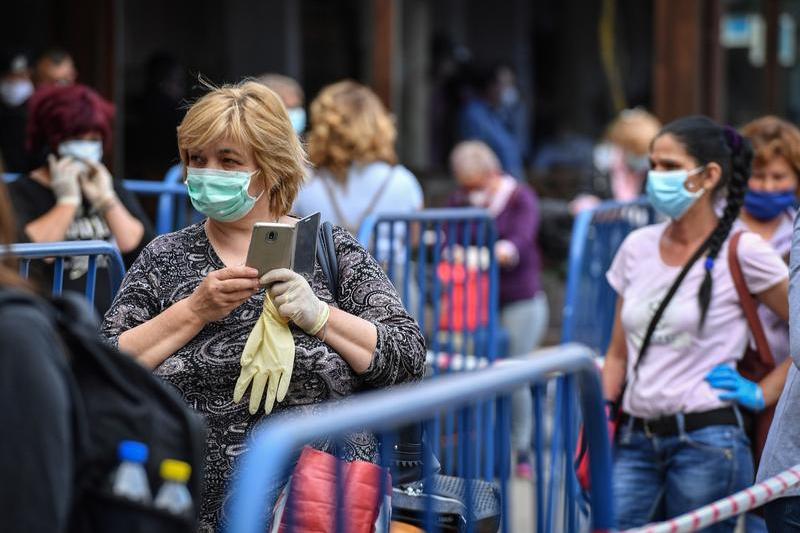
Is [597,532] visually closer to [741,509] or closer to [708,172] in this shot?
[741,509]

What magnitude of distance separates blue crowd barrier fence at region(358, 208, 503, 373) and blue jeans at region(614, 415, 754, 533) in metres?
1.63

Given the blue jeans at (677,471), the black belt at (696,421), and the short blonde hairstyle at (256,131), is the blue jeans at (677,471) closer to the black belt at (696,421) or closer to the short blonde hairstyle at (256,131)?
the black belt at (696,421)

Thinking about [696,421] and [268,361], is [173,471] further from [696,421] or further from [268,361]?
[696,421]

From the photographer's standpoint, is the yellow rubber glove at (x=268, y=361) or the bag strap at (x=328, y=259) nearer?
the yellow rubber glove at (x=268, y=361)

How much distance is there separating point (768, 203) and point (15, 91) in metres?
5.06

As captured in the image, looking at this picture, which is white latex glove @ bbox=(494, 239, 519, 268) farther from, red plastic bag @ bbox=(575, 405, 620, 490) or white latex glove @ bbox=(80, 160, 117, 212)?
red plastic bag @ bbox=(575, 405, 620, 490)

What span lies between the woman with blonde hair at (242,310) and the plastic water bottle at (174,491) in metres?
0.98

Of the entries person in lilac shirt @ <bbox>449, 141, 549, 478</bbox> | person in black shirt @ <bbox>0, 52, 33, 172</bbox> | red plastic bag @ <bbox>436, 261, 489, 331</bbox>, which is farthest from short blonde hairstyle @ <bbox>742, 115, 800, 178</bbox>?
person in black shirt @ <bbox>0, 52, 33, 172</bbox>

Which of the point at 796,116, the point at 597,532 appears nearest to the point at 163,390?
the point at 597,532

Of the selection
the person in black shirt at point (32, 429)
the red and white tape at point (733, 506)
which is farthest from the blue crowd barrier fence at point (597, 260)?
the person in black shirt at point (32, 429)

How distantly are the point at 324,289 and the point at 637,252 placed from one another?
138 cm

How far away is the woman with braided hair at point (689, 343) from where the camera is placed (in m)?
4.03

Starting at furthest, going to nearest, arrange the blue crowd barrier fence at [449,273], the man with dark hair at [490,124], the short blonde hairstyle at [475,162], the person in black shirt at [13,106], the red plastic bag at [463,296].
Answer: the man with dark hair at [490,124]
the person in black shirt at [13,106]
the short blonde hairstyle at [475,162]
the red plastic bag at [463,296]
the blue crowd barrier fence at [449,273]

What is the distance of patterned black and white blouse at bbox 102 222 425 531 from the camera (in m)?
3.17
